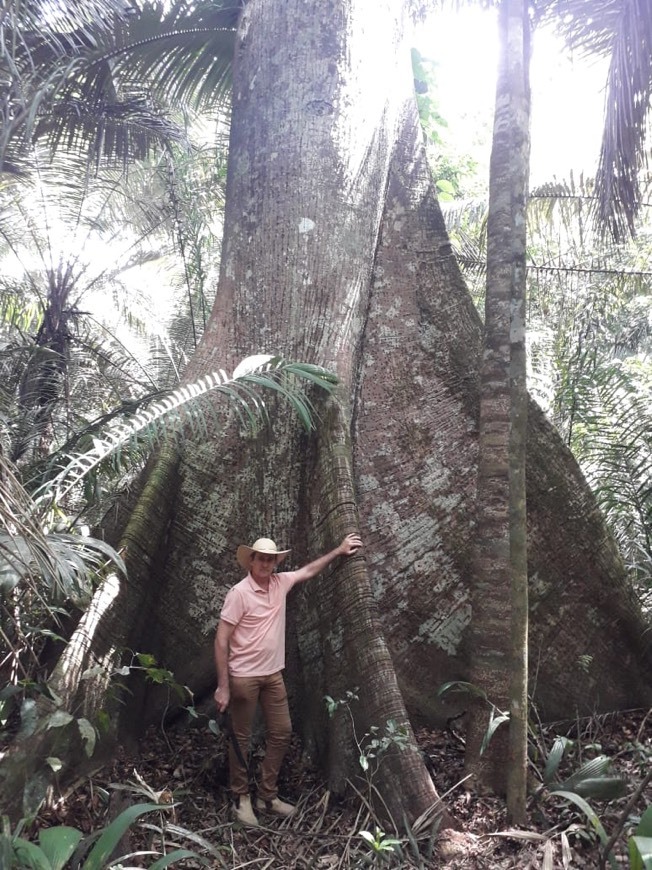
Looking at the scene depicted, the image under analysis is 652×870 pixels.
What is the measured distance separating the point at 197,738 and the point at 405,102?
4193 millimetres

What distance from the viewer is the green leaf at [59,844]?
2443 mm

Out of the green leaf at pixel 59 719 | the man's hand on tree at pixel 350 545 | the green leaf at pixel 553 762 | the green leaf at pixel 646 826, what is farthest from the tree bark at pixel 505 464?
the green leaf at pixel 59 719

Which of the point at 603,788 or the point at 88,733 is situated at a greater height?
the point at 88,733

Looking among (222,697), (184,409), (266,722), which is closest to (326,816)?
(266,722)

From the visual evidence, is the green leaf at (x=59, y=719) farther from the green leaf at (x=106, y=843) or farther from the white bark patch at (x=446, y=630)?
the white bark patch at (x=446, y=630)

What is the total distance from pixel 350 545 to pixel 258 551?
44cm

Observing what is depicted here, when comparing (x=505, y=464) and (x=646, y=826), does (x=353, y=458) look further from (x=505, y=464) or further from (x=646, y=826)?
(x=646, y=826)

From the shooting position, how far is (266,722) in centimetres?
373

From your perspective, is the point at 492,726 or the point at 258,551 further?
the point at 258,551

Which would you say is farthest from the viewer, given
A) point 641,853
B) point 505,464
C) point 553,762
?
point 505,464

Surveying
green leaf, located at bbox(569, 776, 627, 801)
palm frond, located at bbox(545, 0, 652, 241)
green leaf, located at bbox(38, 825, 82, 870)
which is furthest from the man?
palm frond, located at bbox(545, 0, 652, 241)

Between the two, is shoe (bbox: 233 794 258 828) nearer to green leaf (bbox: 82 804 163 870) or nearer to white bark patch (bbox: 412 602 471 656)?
green leaf (bbox: 82 804 163 870)

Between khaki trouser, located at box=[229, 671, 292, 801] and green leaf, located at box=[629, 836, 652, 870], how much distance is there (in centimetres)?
177

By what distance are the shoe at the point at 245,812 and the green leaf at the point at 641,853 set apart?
5.66ft
